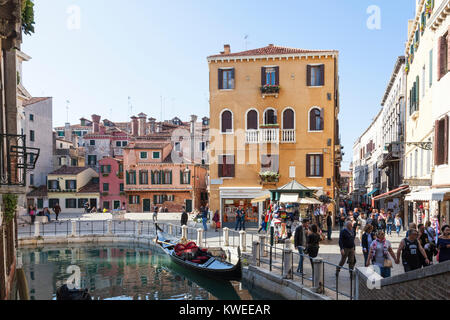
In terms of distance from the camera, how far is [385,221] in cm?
2039

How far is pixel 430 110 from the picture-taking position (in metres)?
16.5

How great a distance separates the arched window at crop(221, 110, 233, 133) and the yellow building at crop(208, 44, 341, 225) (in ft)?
0.20

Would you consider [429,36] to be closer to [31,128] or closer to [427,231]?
[427,231]

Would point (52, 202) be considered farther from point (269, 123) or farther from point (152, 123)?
point (269, 123)

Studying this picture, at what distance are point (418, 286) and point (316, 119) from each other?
66.3 feet

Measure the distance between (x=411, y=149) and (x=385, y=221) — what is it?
425 centimetres

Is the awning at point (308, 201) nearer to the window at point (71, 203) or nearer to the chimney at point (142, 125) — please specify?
the window at point (71, 203)

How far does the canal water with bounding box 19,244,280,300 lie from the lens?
14250 mm

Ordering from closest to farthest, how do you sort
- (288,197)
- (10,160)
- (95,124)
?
(10,160)
(288,197)
(95,124)

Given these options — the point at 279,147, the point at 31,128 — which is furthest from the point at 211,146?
the point at 31,128

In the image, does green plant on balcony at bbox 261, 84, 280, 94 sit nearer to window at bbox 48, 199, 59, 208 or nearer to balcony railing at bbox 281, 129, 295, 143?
balcony railing at bbox 281, 129, 295, 143

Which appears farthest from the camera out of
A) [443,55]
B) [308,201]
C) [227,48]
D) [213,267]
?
[227,48]

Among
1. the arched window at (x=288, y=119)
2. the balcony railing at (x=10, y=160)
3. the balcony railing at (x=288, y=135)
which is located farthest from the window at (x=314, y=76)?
the balcony railing at (x=10, y=160)

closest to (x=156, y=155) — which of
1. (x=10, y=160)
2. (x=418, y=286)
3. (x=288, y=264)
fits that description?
(x=288, y=264)
